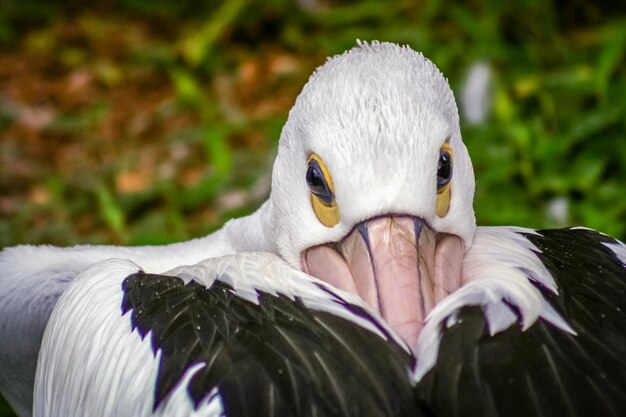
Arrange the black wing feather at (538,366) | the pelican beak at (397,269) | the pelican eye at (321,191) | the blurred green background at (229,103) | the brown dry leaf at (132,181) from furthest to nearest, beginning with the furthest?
the brown dry leaf at (132,181) < the blurred green background at (229,103) < the pelican eye at (321,191) < the pelican beak at (397,269) < the black wing feather at (538,366)

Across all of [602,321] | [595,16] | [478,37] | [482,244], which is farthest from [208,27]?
[602,321]

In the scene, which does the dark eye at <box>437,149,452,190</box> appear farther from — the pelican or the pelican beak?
the pelican beak

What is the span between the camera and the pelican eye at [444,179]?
6.94 feet

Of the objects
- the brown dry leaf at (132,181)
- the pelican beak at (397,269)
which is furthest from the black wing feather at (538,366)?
the brown dry leaf at (132,181)

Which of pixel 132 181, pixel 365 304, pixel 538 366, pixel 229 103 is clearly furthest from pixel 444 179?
pixel 229 103

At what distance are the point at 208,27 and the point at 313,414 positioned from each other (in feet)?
12.8

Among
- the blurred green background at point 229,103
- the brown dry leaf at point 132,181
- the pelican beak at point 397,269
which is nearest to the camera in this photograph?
the pelican beak at point 397,269

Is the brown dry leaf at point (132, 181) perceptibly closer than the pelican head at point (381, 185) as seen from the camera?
No

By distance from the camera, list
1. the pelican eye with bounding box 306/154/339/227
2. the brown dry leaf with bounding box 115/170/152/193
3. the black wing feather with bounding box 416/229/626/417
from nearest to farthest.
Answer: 1. the black wing feather with bounding box 416/229/626/417
2. the pelican eye with bounding box 306/154/339/227
3. the brown dry leaf with bounding box 115/170/152/193

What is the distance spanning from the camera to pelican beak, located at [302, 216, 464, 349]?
1928 mm

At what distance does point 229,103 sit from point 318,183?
120 inches

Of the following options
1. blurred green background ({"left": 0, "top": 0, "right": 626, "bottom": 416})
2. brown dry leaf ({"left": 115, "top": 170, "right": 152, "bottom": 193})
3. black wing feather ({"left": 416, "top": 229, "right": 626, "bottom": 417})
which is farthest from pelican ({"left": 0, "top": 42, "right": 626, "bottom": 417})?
brown dry leaf ({"left": 115, "top": 170, "right": 152, "bottom": 193})

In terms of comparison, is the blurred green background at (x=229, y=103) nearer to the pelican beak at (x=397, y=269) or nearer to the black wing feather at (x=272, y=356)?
the pelican beak at (x=397, y=269)

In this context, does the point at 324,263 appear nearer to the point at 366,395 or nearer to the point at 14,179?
the point at 366,395
